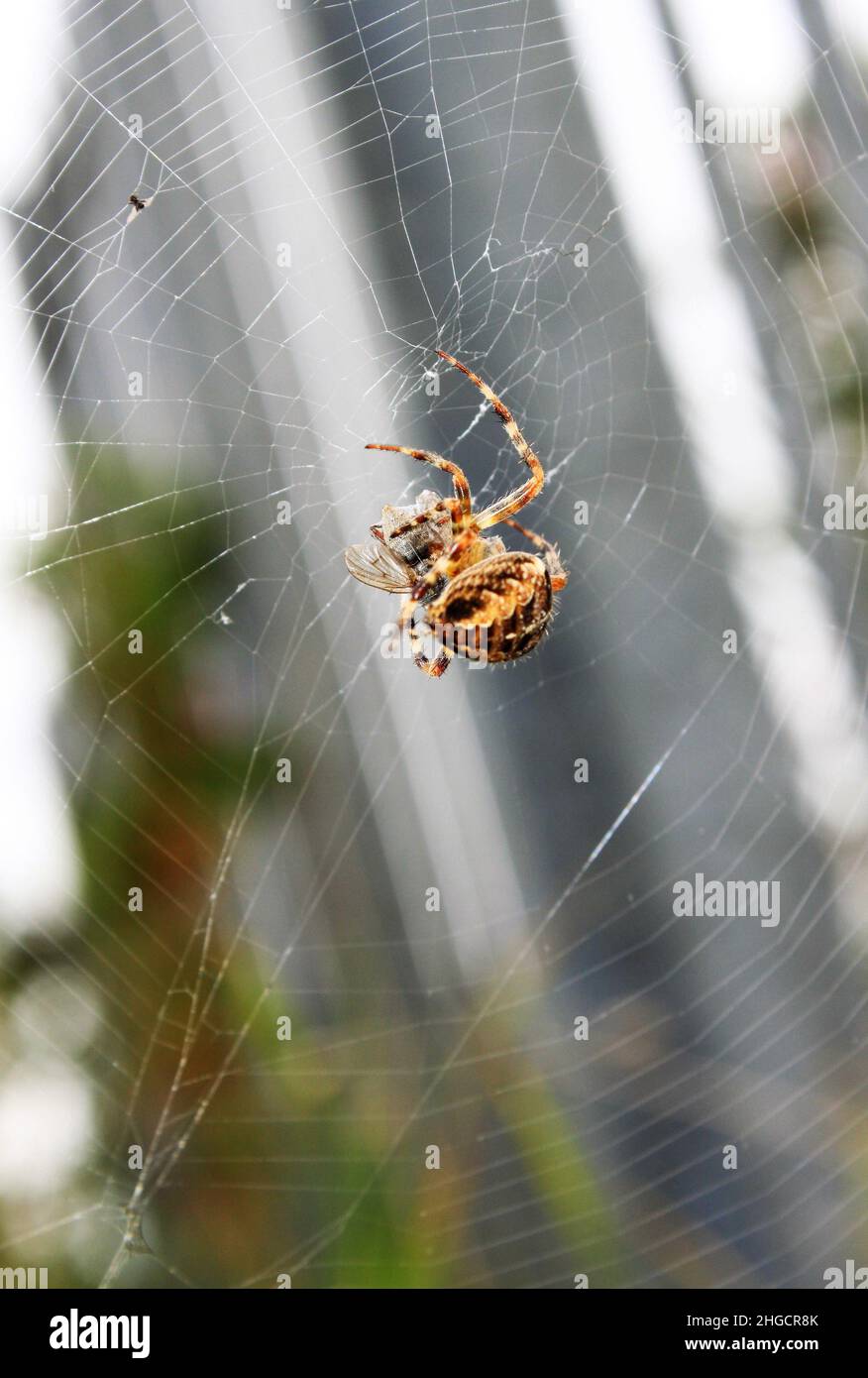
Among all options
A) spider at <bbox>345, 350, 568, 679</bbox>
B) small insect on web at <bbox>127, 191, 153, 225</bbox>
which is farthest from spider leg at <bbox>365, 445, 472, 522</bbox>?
small insect on web at <bbox>127, 191, 153, 225</bbox>

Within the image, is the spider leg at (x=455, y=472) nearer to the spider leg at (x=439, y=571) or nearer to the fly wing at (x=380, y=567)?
the spider leg at (x=439, y=571)

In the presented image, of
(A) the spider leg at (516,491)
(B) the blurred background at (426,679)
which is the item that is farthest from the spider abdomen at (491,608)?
(B) the blurred background at (426,679)

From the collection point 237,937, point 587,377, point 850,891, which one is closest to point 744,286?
point 587,377

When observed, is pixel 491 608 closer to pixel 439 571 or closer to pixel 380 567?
pixel 439 571

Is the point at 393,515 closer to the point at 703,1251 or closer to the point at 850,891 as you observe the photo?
the point at 850,891

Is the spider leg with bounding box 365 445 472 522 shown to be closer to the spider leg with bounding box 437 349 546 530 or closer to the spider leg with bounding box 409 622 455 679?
the spider leg with bounding box 437 349 546 530
